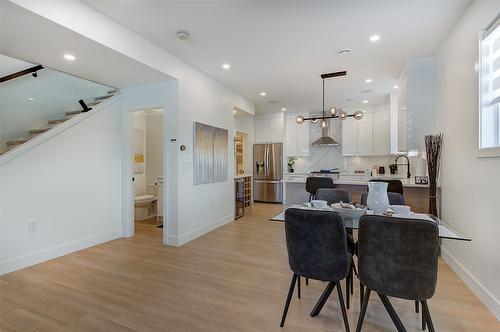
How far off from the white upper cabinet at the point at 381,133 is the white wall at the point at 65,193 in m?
6.04

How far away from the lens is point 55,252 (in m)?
3.21

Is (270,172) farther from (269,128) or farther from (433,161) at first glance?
(433,161)

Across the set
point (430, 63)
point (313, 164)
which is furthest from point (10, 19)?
point (313, 164)

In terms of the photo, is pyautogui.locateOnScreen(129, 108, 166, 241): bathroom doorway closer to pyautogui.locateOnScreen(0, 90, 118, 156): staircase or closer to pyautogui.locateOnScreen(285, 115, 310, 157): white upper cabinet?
pyautogui.locateOnScreen(0, 90, 118, 156): staircase

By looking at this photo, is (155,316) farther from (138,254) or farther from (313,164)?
(313,164)

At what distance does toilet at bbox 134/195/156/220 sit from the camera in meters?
5.08

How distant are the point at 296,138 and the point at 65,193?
586 cm

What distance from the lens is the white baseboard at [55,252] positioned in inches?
109

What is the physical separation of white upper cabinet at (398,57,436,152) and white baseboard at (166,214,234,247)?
345 cm

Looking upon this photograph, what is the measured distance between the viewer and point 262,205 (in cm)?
720

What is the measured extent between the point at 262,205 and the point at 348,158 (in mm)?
2883

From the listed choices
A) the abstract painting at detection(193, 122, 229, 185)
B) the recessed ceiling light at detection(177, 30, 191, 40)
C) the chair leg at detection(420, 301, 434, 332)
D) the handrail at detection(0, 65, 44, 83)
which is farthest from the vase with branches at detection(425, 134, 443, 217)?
the handrail at detection(0, 65, 44, 83)

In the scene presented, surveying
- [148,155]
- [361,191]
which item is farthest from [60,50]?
[361,191]

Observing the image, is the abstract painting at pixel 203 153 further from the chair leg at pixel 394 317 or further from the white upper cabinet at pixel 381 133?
the white upper cabinet at pixel 381 133
